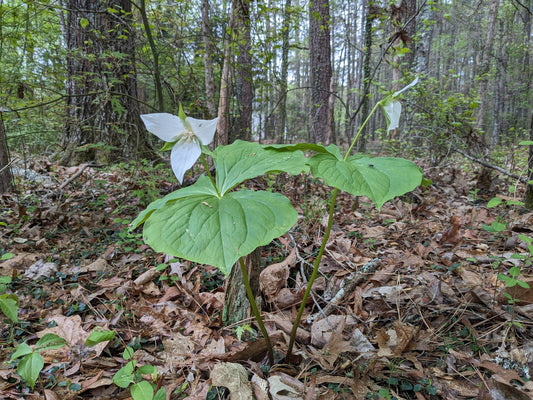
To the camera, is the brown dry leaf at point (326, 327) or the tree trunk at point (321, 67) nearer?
the brown dry leaf at point (326, 327)

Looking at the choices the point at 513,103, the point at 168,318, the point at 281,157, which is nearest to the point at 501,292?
the point at 281,157

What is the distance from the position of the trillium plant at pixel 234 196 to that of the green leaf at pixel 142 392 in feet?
1.87

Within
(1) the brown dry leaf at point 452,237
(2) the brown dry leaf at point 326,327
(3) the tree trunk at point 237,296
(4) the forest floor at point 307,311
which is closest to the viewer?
(4) the forest floor at point 307,311

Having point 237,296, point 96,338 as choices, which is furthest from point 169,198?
point 237,296

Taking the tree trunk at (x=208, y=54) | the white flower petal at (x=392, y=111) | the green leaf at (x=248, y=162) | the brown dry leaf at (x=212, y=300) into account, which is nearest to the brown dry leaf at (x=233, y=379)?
the brown dry leaf at (x=212, y=300)

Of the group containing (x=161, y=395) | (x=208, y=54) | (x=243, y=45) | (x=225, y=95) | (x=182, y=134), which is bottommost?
(x=161, y=395)

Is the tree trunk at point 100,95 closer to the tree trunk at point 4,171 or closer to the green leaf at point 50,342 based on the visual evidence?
the tree trunk at point 4,171

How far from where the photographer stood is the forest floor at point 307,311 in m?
1.32

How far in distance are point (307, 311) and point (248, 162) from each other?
43.2 inches

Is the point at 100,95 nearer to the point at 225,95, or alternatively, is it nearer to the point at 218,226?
the point at 225,95

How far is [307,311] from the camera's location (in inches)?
73.0

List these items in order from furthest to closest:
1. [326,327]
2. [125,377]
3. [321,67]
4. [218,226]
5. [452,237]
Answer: [321,67] → [452,237] → [326,327] → [125,377] → [218,226]

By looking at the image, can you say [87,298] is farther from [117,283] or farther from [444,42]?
[444,42]

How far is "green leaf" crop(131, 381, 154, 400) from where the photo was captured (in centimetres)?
106
